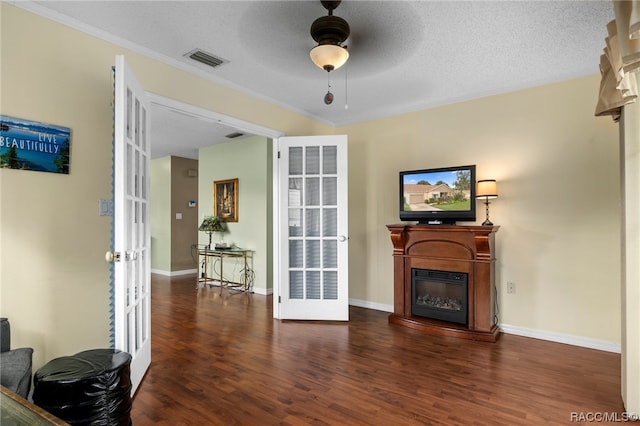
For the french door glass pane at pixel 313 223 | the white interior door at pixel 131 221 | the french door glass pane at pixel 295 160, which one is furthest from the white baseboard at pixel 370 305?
the white interior door at pixel 131 221

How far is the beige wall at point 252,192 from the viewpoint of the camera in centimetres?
544

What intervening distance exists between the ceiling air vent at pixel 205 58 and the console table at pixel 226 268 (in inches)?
125

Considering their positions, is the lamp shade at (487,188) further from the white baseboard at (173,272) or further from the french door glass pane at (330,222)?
the white baseboard at (173,272)

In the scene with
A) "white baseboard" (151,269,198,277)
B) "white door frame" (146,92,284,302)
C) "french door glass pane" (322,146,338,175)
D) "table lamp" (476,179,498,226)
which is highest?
"white door frame" (146,92,284,302)

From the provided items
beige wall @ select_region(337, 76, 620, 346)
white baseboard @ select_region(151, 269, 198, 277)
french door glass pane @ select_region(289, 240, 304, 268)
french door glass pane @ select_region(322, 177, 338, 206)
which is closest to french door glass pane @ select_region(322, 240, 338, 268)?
french door glass pane @ select_region(289, 240, 304, 268)

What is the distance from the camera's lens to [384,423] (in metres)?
1.93

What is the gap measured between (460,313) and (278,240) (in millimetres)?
2122

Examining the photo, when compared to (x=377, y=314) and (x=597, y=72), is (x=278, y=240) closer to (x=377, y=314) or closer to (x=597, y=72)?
(x=377, y=314)

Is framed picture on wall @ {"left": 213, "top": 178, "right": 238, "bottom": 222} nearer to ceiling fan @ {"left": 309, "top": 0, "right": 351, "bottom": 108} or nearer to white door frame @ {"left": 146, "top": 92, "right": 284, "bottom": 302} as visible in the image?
white door frame @ {"left": 146, "top": 92, "right": 284, "bottom": 302}

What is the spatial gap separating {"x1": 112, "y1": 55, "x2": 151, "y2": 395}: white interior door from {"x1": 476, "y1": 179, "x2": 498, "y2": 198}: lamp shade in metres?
3.05

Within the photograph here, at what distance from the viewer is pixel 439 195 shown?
371 cm

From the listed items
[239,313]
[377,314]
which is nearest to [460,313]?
[377,314]

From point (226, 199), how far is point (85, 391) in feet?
15.1

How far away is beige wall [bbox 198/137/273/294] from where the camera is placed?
544cm
